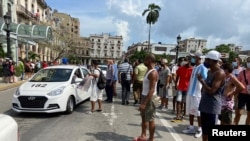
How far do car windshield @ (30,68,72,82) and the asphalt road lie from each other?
1.20m

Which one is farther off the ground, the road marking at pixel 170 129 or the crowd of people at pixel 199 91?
the crowd of people at pixel 199 91

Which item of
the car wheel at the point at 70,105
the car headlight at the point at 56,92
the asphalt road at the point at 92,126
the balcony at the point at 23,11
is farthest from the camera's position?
the balcony at the point at 23,11

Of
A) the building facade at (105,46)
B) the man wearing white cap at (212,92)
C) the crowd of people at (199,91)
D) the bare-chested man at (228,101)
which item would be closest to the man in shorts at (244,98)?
the crowd of people at (199,91)

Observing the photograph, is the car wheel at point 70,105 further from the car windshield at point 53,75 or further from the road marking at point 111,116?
the road marking at point 111,116

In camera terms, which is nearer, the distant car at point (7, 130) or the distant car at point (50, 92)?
the distant car at point (7, 130)

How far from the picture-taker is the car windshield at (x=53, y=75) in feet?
26.7

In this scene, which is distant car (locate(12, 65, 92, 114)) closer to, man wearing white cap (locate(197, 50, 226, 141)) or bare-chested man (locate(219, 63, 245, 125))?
man wearing white cap (locate(197, 50, 226, 141))

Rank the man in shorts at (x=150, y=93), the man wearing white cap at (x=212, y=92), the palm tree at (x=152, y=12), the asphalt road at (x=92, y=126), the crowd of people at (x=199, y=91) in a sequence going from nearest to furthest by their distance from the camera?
the man wearing white cap at (x=212, y=92) → the crowd of people at (x=199, y=91) → the man in shorts at (x=150, y=93) → the asphalt road at (x=92, y=126) → the palm tree at (x=152, y=12)

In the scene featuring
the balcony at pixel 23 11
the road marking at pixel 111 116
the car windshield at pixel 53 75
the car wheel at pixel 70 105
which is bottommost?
the road marking at pixel 111 116

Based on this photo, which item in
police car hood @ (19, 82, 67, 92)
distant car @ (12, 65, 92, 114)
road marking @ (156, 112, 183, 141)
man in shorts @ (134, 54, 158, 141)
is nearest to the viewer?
man in shorts @ (134, 54, 158, 141)

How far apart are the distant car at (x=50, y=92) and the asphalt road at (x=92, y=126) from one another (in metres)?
A: 0.33

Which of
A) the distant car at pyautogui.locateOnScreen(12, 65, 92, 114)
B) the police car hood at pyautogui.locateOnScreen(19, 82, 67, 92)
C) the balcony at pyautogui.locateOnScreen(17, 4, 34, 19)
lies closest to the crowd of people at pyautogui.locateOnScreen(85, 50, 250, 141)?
the distant car at pyautogui.locateOnScreen(12, 65, 92, 114)

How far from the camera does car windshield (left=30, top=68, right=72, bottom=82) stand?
26.7ft

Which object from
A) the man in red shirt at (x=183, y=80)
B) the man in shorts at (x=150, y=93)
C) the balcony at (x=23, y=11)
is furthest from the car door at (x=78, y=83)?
the balcony at (x=23, y=11)
